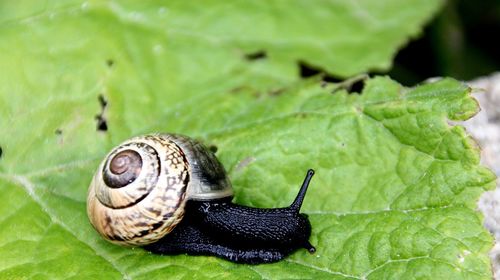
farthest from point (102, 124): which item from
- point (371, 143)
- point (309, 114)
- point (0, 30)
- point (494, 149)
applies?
point (494, 149)

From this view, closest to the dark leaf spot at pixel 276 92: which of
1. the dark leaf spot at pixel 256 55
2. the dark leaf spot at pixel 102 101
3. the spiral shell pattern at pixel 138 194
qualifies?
the dark leaf spot at pixel 256 55

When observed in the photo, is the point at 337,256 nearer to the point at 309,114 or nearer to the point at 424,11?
the point at 309,114

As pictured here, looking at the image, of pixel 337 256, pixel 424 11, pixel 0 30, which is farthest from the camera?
pixel 424 11

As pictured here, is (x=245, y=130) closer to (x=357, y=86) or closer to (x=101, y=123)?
(x=357, y=86)

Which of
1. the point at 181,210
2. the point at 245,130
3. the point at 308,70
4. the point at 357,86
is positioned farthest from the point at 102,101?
the point at 357,86

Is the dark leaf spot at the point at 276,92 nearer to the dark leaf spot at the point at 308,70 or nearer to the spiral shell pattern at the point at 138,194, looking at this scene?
the dark leaf spot at the point at 308,70
